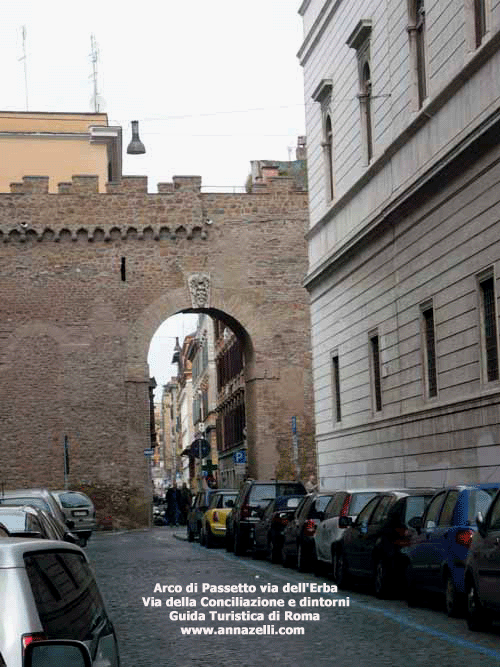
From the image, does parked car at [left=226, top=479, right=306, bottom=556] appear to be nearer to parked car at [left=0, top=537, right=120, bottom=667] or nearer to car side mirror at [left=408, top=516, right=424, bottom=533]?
car side mirror at [left=408, top=516, right=424, bottom=533]

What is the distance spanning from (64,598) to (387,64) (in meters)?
25.1

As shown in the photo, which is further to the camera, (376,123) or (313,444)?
(313,444)

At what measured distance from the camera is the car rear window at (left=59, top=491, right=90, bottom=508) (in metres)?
40.8

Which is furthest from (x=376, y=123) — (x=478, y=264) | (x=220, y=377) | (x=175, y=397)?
(x=175, y=397)

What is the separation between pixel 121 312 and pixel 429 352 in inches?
958

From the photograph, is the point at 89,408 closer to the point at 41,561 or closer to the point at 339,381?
the point at 339,381

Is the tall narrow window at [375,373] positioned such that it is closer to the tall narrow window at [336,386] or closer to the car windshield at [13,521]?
the tall narrow window at [336,386]

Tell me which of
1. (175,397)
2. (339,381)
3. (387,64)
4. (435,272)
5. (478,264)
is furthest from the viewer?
(175,397)

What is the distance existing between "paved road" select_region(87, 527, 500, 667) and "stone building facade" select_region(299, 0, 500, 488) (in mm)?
4728

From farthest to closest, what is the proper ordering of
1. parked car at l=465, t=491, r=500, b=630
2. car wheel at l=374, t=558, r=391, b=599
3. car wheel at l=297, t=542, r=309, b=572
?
car wheel at l=297, t=542, r=309, b=572
car wheel at l=374, t=558, r=391, b=599
parked car at l=465, t=491, r=500, b=630

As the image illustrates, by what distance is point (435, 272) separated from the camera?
2583 cm

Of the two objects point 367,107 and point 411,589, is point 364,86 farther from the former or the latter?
point 411,589

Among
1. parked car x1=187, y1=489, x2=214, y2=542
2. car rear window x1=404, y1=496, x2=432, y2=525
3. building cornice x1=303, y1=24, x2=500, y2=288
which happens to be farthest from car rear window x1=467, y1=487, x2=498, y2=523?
parked car x1=187, y1=489, x2=214, y2=542

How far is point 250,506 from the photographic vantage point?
103 ft
